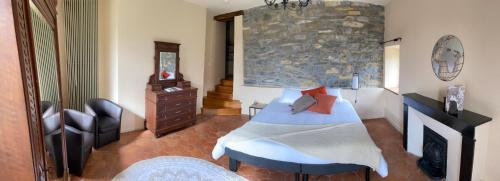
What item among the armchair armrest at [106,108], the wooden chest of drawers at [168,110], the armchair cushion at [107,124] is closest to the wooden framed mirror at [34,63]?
the armchair cushion at [107,124]

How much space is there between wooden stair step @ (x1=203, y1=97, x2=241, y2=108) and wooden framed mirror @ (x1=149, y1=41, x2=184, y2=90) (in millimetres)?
1459

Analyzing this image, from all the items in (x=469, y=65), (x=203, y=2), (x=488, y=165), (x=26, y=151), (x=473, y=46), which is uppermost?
(x=203, y=2)

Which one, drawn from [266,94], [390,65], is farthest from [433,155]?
[266,94]

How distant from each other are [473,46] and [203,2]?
15.3 ft

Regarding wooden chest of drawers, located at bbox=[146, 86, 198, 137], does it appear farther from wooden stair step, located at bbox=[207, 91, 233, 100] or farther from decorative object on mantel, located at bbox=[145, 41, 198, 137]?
wooden stair step, located at bbox=[207, 91, 233, 100]

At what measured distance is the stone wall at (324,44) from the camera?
567 cm

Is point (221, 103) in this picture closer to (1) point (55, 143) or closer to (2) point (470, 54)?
(1) point (55, 143)

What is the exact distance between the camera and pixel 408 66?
444 centimetres

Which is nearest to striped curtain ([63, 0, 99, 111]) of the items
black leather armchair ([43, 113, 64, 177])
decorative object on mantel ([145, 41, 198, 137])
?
decorative object on mantel ([145, 41, 198, 137])

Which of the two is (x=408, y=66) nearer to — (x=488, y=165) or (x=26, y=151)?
(x=488, y=165)

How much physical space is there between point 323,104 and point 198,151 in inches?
84.8

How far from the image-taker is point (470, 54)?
110 inches

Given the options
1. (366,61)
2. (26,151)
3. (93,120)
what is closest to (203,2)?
(93,120)

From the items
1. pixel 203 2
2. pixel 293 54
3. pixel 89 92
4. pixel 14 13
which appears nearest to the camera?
pixel 14 13
